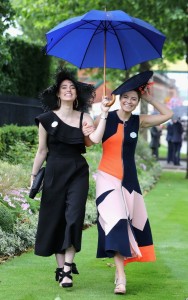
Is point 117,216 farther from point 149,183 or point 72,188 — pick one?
point 149,183

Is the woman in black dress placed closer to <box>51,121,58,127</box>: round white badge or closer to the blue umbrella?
<box>51,121,58,127</box>: round white badge

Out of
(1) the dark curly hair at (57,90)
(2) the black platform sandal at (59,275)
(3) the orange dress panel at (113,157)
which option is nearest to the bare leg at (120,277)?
(2) the black platform sandal at (59,275)

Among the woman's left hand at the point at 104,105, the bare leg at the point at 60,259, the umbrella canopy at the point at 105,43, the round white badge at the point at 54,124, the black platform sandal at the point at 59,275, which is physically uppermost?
the umbrella canopy at the point at 105,43

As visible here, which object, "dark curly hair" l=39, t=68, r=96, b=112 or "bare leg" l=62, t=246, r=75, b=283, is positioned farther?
"dark curly hair" l=39, t=68, r=96, b=112

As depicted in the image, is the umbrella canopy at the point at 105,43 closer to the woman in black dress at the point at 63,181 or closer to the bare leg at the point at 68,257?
the woman in black dress at the point at 63,181

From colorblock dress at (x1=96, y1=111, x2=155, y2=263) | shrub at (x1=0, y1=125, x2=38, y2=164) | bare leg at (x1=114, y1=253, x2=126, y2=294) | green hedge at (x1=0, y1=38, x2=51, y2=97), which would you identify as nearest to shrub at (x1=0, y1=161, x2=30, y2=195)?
shrub at (x1=0, y1=125, x2=38, y2=164)

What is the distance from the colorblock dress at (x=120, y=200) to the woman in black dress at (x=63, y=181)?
190mm

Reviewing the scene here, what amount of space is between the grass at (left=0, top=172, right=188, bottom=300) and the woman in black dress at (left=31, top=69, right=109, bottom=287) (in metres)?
0.28

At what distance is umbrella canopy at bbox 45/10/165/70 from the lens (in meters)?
7.73

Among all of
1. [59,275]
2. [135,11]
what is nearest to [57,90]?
[59,275]

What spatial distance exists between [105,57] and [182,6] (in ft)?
43.8

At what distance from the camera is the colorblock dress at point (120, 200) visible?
7121 millimetres

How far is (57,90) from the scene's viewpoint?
7.51 meters

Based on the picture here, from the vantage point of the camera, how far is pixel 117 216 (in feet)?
23.4
